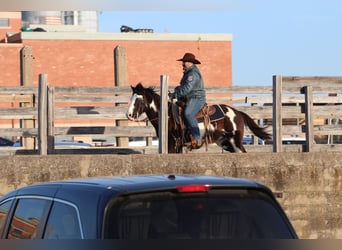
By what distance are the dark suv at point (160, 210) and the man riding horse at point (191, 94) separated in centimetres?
890

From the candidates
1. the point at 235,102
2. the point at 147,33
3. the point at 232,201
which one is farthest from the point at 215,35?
the point at 232,201

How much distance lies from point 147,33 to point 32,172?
187ft

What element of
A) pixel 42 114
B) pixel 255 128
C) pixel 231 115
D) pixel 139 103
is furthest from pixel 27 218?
pixel 255 128

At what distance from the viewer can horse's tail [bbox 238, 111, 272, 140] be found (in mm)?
17469

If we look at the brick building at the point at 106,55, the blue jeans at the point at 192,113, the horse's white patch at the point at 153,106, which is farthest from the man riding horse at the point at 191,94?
the brick building at the point at 106,55

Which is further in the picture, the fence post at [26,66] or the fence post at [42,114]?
the fence post at [26,66]

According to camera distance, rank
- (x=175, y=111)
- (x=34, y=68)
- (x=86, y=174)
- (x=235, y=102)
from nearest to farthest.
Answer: (x=86, y=174) < (x=175, y=111) < (x=235, y=102) < (x=34, y=68)

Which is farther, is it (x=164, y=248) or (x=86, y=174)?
(x=86, y=174)

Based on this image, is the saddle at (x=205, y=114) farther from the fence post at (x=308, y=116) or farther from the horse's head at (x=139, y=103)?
the fence post at (x=308, y=116)

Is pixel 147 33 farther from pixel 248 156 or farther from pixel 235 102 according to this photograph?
pixel 248 156

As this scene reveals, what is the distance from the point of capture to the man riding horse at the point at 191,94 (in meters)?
15.0

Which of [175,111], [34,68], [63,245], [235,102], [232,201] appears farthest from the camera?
[34,68]

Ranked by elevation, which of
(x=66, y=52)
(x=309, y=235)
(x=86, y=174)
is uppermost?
(x=66, y=52)

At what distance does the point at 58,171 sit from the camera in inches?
472
